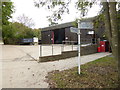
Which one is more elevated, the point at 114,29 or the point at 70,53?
the point at 114,29

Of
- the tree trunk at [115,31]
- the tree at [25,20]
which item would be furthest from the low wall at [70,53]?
the tree at [25,20]

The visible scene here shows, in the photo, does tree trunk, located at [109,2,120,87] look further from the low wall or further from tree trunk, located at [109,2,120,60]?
the low wall

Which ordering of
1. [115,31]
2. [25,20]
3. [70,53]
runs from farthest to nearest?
[25,20]
[70,53]
[115,31]

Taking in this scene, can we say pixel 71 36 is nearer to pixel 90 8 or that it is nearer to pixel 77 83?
pixel 90 8

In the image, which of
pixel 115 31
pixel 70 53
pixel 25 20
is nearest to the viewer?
pixel 115 31

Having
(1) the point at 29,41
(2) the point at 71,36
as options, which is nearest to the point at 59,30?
(2) the point at 71,36

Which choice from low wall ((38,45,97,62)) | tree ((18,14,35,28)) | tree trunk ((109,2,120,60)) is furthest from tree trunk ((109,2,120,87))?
tree ((18,14,35,28))

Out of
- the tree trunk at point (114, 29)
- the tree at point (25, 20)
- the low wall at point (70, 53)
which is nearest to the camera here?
the tree trunk at point (114, 29)

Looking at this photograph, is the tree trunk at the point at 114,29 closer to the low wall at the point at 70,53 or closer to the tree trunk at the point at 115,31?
the tree trunk at the point at 115,31

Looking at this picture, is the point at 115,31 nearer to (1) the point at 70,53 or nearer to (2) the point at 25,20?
(1) the point at 70,53

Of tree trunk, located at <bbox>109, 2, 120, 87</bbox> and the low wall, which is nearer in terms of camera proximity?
tree trunk, located at <bbox>109, 2, 120, 87</bbox>

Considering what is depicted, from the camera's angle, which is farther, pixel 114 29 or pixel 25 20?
pixel 25 20

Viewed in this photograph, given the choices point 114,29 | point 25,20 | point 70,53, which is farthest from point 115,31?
point 25,20

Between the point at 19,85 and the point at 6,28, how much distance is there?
21502 millimetres
